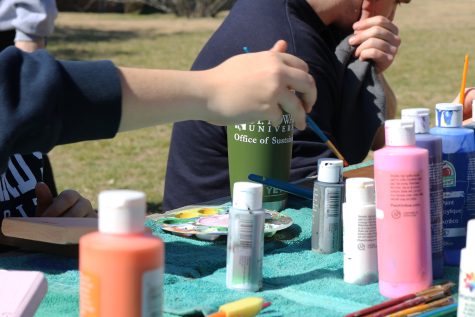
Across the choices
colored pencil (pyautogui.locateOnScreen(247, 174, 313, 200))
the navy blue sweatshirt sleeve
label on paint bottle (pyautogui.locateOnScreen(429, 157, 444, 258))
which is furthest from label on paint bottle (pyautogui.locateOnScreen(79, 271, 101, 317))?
colored pencil (pyautogui.locateOnScreen(247, 174, 313, 200))

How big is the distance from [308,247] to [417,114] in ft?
1.21

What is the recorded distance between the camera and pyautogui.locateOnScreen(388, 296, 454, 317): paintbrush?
1.32 m

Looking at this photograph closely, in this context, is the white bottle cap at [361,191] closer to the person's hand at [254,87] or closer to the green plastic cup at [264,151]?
the person's hand at [254,87]

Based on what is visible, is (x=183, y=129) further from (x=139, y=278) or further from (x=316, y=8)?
(x=139, y=278)

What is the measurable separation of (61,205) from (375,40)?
111 centimetres

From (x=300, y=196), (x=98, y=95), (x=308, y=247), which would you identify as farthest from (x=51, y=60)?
(x=300, y=196)

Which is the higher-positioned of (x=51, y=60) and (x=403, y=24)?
(x=403, y=24)

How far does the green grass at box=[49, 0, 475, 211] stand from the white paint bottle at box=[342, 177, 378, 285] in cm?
345

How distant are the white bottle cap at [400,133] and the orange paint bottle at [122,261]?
53cm

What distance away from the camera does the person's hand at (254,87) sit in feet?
4.60

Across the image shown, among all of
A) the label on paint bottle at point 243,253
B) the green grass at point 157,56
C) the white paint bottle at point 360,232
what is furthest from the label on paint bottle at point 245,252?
the green grass at point 157,56

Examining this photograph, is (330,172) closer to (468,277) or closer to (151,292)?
(468,277)

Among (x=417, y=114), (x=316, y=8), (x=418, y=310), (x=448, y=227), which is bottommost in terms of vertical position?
(x=418, y=310)

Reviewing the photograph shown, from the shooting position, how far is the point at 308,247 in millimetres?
1773
